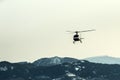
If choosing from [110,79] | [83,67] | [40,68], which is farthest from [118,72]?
[40,68]

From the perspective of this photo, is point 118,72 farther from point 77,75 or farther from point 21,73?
point 21,73

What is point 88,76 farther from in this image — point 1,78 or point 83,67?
point 1,78

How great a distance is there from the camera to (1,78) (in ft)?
582

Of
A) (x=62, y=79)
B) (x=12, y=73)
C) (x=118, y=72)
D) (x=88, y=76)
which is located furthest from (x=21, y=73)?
(x=118, y=72)

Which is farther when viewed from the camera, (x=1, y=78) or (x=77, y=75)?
(x=77, y=75)

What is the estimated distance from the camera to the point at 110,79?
6880 inches

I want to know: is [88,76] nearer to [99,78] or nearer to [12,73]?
[99,78]

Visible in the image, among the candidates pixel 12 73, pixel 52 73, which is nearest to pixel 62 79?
pixel 52 73

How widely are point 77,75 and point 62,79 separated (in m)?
13.2

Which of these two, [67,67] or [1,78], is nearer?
[1,78]

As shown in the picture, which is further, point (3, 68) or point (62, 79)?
point (3, 68)

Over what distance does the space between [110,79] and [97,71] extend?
9843 mm

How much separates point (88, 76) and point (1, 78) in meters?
38.1

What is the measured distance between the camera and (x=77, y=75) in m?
190
